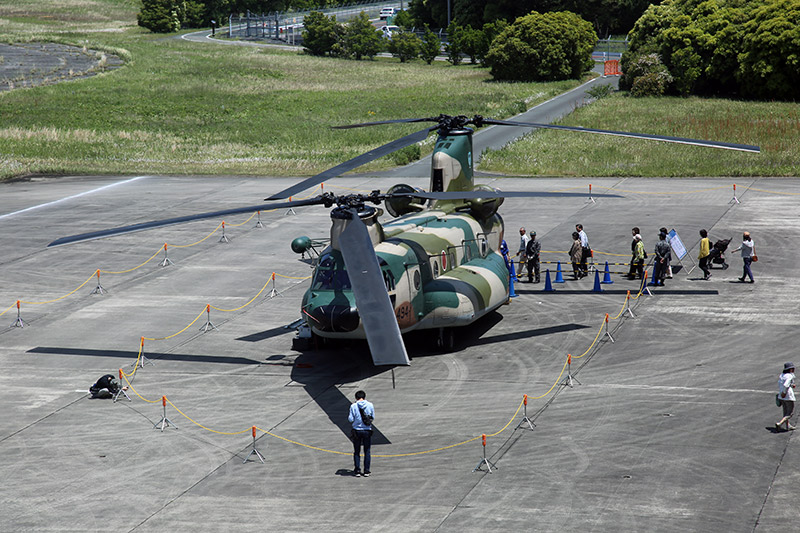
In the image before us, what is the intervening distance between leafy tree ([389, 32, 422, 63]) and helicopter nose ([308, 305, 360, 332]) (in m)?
101

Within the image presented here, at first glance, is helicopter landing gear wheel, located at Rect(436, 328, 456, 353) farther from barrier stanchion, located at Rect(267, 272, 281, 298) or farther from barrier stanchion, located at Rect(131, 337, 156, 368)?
barrier stanchion, located at Rect(267, 272, 281, 298)

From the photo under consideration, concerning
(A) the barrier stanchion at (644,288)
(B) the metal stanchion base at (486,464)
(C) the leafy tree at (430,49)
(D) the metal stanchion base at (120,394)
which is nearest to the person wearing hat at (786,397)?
(B) the metal stanchion base at (486,464)

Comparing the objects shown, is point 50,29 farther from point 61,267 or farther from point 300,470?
point 300,470

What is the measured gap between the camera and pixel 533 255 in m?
30.0

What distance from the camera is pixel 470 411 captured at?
19766 mm

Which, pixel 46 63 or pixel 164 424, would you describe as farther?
pixel 46 63

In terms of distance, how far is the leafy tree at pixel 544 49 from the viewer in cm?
8938

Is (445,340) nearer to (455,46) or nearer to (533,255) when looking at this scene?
(533,255)

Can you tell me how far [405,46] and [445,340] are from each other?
99.4 meters

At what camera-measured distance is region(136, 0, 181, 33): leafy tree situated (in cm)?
14712

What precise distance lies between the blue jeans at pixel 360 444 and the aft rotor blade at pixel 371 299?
134 centimetres

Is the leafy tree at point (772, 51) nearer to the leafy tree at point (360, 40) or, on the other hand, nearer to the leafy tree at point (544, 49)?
the leafy tree at point (544, 49)

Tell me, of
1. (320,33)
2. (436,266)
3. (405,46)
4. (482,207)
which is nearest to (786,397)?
(436,266)

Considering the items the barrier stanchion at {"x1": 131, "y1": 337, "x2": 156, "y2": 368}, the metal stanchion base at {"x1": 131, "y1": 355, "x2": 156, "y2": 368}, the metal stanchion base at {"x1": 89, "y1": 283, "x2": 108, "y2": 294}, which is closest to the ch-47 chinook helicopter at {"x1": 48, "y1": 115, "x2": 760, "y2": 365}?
the barrier stanchion at {"x1": 131, "y1": 337, "x2": 156, "y2": 368}
